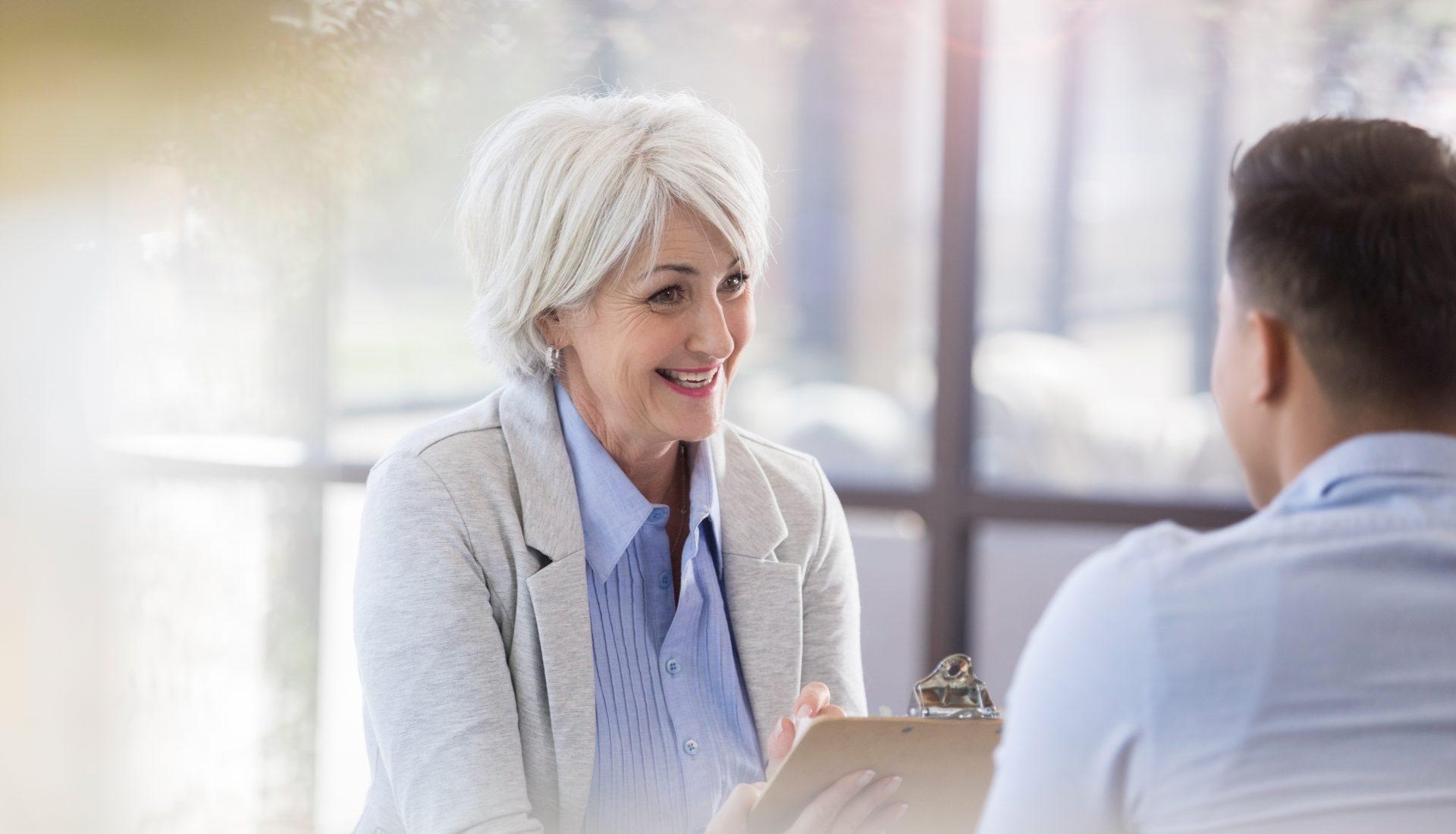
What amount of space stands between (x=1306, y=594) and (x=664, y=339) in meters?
1.04

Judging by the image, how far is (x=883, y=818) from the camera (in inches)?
56.0

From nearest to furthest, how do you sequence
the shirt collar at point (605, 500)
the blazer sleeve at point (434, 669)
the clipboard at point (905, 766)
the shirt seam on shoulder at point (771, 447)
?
1. the clipboard at point (905, 766)
2. the blazer sleeve at point (434, 669)
3. the shirt collar at point (605, 500)
4. the shirt seam on shoulder at point (771, 447)

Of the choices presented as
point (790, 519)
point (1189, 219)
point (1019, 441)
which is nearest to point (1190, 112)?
point (1189, 219)

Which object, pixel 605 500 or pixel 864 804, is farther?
pixel 605 500

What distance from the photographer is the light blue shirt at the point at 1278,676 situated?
848 millimetres

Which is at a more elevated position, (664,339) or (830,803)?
(664,339)

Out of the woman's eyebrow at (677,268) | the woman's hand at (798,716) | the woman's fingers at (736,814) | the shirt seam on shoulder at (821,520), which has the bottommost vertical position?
the woman's fingers at (736,814)

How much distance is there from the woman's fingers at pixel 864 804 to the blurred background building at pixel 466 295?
186 cm

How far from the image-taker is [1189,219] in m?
3.23

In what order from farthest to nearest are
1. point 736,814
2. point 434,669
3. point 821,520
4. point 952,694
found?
point 821,520 < point 434,669 < point 736,814 < point 952,694

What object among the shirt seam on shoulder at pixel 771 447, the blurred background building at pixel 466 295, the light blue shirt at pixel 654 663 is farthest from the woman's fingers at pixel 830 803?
the blurred background building at pixel 466 295

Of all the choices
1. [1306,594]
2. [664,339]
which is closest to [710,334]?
[664,339]

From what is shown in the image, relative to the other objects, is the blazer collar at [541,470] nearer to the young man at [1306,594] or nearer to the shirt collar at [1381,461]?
the young man at [1306,594]

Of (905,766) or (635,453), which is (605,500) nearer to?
(635,453)
